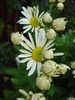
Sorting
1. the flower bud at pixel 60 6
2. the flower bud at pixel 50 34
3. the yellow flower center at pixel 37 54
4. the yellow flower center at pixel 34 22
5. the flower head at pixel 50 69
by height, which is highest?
the flower bud at pixel 60 6

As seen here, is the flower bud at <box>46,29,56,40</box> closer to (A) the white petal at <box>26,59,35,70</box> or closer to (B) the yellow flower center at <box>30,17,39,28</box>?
(A) the white petal at <box>26,59,35,70</box>

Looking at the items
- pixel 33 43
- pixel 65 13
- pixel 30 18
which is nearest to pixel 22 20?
pixel 30 18

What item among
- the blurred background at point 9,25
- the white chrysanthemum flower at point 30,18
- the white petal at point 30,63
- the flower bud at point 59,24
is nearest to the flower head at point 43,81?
the white petal at point 30,63

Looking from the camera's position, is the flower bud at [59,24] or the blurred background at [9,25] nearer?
the flower bud at [59,24]

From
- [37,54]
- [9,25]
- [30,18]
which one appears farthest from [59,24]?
[9,25]

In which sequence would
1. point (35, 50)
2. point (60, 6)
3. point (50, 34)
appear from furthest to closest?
point (60, 6) → point (35, 50) → point (50, 34)

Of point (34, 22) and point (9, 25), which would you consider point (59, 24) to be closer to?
point (34, 22)

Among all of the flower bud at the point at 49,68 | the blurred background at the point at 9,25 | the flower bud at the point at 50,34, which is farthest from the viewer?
the blurred background at the point at 9,25

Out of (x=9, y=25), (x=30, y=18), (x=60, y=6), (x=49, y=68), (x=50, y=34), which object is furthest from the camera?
(x=9, y=25)

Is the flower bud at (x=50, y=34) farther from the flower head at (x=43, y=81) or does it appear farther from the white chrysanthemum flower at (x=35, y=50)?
the flower head at (x=43, y=81)

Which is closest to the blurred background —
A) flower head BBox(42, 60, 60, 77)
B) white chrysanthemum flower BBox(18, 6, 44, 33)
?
white chrysanthemum flower BBox(18, 6, 44, 33)
